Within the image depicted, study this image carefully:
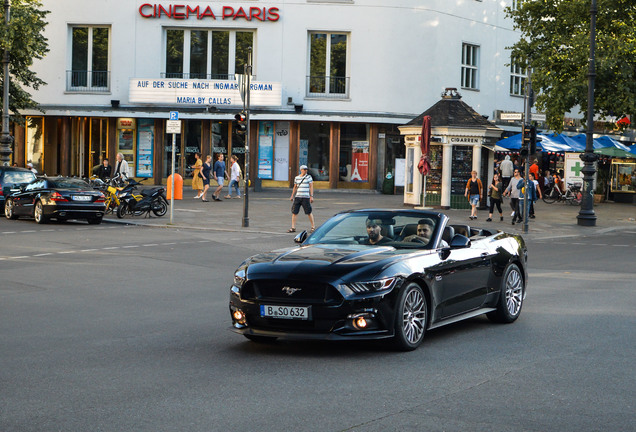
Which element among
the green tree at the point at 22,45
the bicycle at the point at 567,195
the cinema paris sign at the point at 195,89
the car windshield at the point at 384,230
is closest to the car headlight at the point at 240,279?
the car windshield at the point at 384,230

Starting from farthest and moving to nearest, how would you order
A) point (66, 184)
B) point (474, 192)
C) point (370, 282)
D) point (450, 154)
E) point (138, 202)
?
point (450, 154) < point (474, 192) < point (138, 202) < point (66, 184) < point (370, 282)

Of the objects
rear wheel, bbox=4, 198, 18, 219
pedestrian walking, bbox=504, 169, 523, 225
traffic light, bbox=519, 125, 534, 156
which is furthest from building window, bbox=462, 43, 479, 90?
rear wheel, bbox=4, 198, 18, 219

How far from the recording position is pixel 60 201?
25.5 meters

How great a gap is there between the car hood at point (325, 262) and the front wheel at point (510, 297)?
1.62m

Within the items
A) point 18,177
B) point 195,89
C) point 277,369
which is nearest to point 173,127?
point 18,177

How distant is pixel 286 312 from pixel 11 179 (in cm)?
2270

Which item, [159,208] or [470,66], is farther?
[470,66]

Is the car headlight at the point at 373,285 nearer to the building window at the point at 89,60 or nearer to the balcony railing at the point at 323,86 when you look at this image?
the balcony railing at the point at 323,86

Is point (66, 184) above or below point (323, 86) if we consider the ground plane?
below

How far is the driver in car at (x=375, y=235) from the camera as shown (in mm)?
9447

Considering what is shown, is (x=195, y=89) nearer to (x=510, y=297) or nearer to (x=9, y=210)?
(x=9, y=210)

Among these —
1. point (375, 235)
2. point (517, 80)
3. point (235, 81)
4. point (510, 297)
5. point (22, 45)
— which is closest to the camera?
point (375, 235)

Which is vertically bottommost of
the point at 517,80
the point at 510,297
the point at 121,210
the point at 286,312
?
the point at 121,210

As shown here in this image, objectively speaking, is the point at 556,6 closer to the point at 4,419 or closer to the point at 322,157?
the point at 322,157
